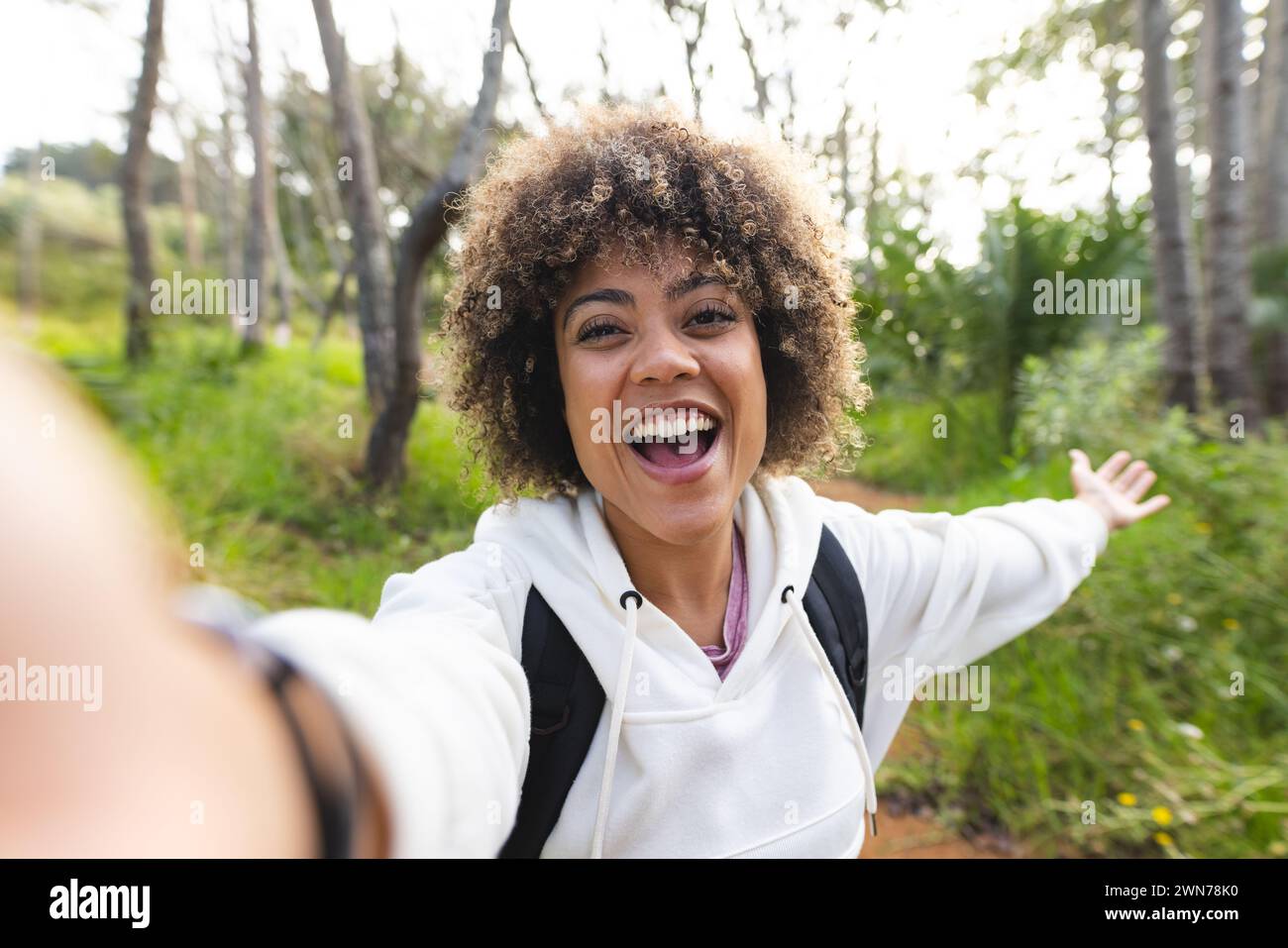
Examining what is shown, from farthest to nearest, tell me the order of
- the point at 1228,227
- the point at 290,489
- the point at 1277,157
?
the point at 1277,157
the point at 290,489
the point at 1228,227

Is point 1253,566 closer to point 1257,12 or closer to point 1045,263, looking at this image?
point 1045,263

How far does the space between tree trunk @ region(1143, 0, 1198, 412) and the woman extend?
3414 mm

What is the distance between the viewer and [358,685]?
0.62 meters

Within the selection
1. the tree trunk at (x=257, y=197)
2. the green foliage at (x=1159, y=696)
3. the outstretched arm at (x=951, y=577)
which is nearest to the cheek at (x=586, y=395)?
the outstretched arm at (x=951, y=577)

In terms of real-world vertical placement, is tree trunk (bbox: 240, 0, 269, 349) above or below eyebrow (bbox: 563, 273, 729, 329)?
above

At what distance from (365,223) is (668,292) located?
3.87 meters

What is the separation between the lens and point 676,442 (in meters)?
1.34

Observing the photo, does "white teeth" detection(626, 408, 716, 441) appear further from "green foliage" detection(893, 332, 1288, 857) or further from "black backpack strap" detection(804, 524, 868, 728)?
"green foliage" detection(893, 332, 1288, 857)

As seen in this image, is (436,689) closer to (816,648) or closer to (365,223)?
(816,648)

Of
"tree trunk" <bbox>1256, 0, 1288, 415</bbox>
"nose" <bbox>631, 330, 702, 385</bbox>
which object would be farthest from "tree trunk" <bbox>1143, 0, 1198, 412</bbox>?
"nose" <bbox>631, 330, 702, 385</bbox>

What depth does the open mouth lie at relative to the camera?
4.11ft

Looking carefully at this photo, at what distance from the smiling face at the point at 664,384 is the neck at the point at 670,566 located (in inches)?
1.9

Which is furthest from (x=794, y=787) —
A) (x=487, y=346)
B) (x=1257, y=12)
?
(x=1257, y=12)

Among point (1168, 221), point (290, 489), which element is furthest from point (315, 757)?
point (1168, 221)
